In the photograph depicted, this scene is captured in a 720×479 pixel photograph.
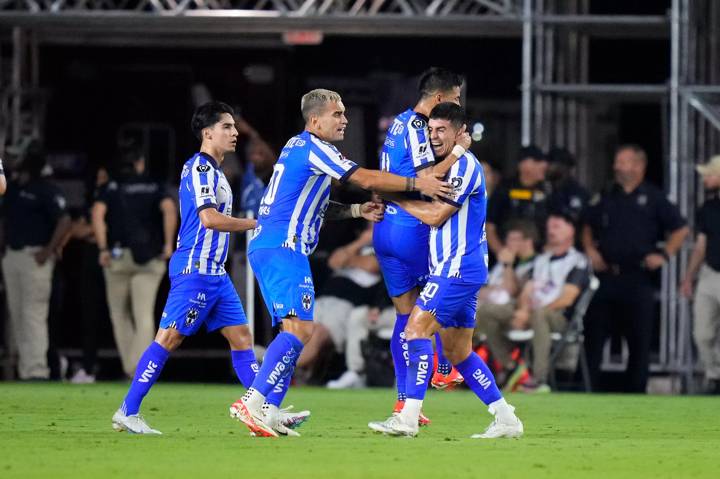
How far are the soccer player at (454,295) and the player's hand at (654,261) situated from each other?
7.04 m

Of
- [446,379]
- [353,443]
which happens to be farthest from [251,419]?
[446,379]

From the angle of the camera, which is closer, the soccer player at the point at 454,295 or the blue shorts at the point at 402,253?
the soccer player at the point at 454,295

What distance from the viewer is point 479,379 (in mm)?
10281

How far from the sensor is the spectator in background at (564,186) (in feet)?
57.0

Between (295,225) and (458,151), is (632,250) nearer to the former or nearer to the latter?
(458,151)

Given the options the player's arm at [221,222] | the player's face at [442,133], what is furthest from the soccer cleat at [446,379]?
the player's arm at [221,222]

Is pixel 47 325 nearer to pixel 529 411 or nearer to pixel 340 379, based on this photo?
pixel 340 379

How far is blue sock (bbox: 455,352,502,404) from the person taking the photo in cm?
1027

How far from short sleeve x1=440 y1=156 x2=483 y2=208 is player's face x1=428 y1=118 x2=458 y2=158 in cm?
30

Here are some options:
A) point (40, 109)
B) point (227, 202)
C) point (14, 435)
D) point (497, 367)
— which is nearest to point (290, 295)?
point (227, 202)

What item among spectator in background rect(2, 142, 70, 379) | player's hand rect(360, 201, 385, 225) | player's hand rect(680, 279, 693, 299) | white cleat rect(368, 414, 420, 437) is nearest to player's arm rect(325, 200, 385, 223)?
player's hand rect(360, 201, 385, 225)

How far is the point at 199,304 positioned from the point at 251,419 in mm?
1111

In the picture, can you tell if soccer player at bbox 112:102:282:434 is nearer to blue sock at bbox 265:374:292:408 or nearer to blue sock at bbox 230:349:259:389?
blue sock at bbox 230:349:259:389

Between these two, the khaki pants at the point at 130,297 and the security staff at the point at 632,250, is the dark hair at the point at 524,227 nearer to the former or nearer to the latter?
the security staff at the point at 632,250
